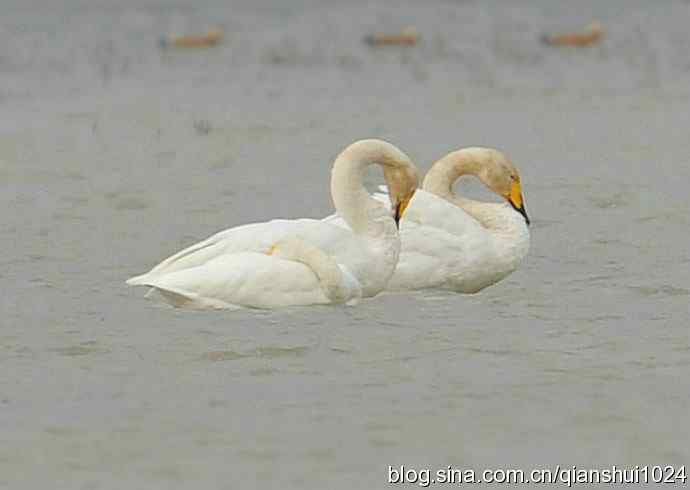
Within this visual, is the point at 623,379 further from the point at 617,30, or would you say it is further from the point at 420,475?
the point at 617,30

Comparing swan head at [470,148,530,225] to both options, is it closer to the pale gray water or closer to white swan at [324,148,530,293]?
white swan at [324,148,530,293]

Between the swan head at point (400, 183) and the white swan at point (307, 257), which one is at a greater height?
the swan head at point (400, 183)

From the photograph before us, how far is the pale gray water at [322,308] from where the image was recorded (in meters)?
7.11

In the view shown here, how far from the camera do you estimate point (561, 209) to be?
13.0 meters

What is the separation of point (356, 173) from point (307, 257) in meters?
0.79

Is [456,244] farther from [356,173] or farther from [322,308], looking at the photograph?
[322,308]

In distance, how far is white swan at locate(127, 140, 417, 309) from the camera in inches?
367

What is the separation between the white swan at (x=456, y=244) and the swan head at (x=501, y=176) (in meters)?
0.13

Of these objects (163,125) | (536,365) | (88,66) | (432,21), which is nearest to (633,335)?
(536,365)

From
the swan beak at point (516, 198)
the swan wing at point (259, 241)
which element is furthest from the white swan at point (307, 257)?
the swan beak at point (516, 198)

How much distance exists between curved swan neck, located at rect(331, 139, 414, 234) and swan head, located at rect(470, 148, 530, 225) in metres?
0.92

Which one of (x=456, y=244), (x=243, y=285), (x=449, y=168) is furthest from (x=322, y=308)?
(x=449, y=168)

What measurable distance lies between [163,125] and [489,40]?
781cm

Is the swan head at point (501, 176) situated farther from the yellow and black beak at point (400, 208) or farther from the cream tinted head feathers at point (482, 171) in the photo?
the yellow and black beak at point (400, 208)
